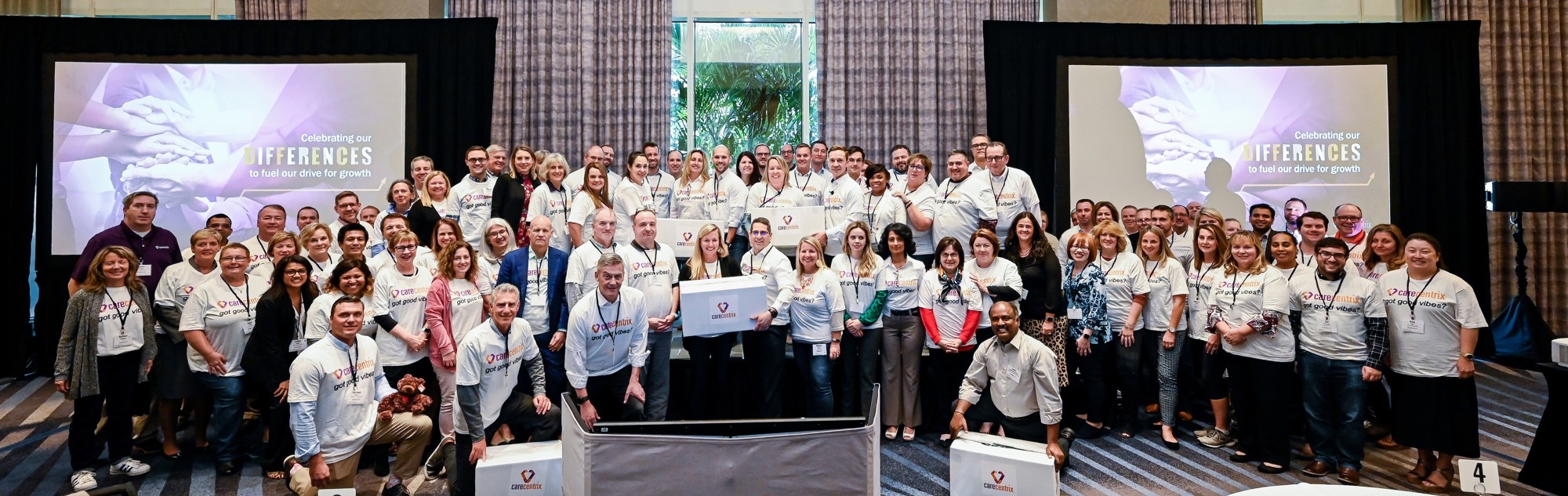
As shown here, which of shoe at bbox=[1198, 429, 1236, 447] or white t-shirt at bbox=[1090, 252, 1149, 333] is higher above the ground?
white t-shirt at bbox=[1090, 252, 1149, 333]

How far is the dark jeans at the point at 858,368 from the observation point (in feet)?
18.2

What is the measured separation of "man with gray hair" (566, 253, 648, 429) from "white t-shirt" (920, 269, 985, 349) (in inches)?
66.6

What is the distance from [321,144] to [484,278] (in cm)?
398

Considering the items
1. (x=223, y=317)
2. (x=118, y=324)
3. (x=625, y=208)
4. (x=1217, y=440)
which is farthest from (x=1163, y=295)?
(x=118, y=324)

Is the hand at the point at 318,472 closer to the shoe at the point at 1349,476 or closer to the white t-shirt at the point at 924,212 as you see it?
the white t-shirt at the point at 924,212

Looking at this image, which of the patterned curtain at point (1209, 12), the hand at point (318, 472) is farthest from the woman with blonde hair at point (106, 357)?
the patterned curtain at point (1209, 12)

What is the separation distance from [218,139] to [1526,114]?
12.4 m

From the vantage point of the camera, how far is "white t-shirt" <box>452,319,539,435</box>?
14.2 feet

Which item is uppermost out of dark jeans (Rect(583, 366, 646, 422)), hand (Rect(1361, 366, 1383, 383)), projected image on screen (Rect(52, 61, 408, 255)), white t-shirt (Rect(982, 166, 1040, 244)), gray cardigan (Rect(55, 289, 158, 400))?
Result: projected image on screen (Rect(52, 61, 408, 255))

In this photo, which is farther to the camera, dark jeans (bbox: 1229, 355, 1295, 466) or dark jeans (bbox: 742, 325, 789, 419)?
dark jeans (bbox: 742, 325, 789, 419)

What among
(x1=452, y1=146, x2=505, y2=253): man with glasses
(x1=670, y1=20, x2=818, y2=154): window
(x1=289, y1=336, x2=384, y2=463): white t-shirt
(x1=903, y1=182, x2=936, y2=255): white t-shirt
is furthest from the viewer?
(x1=670, y1=20, x2=818, y2=154): window

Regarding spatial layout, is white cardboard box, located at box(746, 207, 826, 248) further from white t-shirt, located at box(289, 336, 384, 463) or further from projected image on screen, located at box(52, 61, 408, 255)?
projected image on screen, located at box(52, 61, 408, 255)

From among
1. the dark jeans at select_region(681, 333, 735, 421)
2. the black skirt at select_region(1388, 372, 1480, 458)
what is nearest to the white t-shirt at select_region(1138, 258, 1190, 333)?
the black skirt at select_region(1388, 372, 1480, 458)

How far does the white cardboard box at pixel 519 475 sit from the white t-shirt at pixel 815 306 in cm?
168
